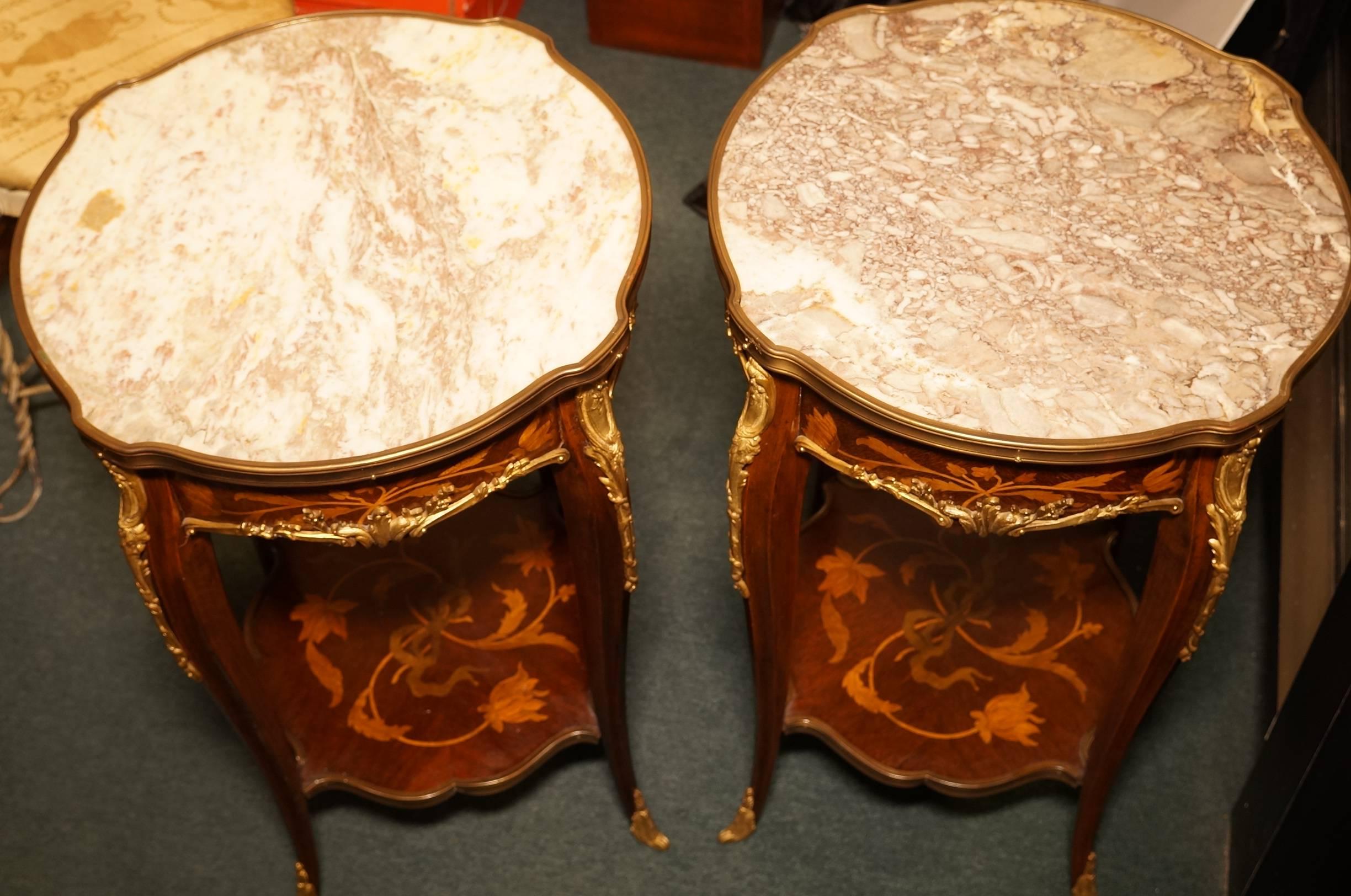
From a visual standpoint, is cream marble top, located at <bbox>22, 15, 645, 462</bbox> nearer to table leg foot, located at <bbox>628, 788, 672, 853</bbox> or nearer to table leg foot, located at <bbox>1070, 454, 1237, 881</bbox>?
table leg foot, located at <bbox>1070, 454, 1237, 881</bbox>

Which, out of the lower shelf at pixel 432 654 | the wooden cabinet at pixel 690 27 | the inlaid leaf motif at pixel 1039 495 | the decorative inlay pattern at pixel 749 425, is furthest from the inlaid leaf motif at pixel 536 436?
the wooden cabinet at pixel 690 27

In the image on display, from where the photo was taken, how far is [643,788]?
74.2 inches

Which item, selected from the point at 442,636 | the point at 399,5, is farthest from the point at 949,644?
the point at 399,5

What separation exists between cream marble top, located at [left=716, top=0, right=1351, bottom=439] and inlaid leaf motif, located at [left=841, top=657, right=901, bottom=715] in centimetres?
65

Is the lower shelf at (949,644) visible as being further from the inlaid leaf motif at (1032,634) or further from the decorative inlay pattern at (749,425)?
the decorative inlay pattern at (749,425)

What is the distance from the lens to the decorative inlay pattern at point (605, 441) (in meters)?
1.31

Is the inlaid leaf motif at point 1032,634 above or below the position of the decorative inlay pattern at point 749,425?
below

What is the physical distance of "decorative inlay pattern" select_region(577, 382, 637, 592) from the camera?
1313mm

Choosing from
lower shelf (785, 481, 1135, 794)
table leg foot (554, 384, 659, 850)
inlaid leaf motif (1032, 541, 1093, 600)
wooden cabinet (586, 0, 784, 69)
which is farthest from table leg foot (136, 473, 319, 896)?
wooden cabinet (586, 0, 784, 69)

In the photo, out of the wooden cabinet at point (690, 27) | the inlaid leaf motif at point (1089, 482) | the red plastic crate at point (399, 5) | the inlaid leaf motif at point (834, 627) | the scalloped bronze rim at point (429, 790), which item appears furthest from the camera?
the wooden cabinet at point (690, 27)

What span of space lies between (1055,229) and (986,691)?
0.68 metres

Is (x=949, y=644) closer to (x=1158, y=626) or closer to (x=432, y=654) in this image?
(x=1158, y=626)

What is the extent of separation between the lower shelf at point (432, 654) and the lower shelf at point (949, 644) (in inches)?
14.0

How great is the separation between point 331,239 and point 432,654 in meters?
0.67
